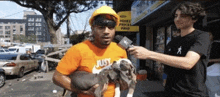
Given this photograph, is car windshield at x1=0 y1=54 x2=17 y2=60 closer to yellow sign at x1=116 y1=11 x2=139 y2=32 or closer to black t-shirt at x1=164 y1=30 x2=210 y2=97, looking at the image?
yellow sign at x1=116 y1=11 x2=139 y2=32

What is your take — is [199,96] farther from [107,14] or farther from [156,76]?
[156,76]

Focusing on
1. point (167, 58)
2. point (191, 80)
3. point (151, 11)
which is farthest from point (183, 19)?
point (151, 11)

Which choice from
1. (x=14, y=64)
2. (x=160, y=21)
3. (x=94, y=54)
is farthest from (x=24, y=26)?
(x=94, y=54)

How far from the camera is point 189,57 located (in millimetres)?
1626

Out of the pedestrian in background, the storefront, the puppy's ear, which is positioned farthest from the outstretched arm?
the storefront

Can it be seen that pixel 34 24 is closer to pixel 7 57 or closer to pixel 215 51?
pixel 7 57

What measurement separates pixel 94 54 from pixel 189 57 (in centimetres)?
102

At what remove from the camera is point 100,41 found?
70.2 inches

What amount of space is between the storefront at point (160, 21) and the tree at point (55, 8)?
9.69 metres

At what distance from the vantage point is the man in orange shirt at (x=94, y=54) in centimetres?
169

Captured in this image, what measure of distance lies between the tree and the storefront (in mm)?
9691

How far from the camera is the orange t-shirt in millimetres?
1693

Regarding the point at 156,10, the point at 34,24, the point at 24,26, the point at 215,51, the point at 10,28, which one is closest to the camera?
the point at 215,51

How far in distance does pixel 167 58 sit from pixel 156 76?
7.26 m
